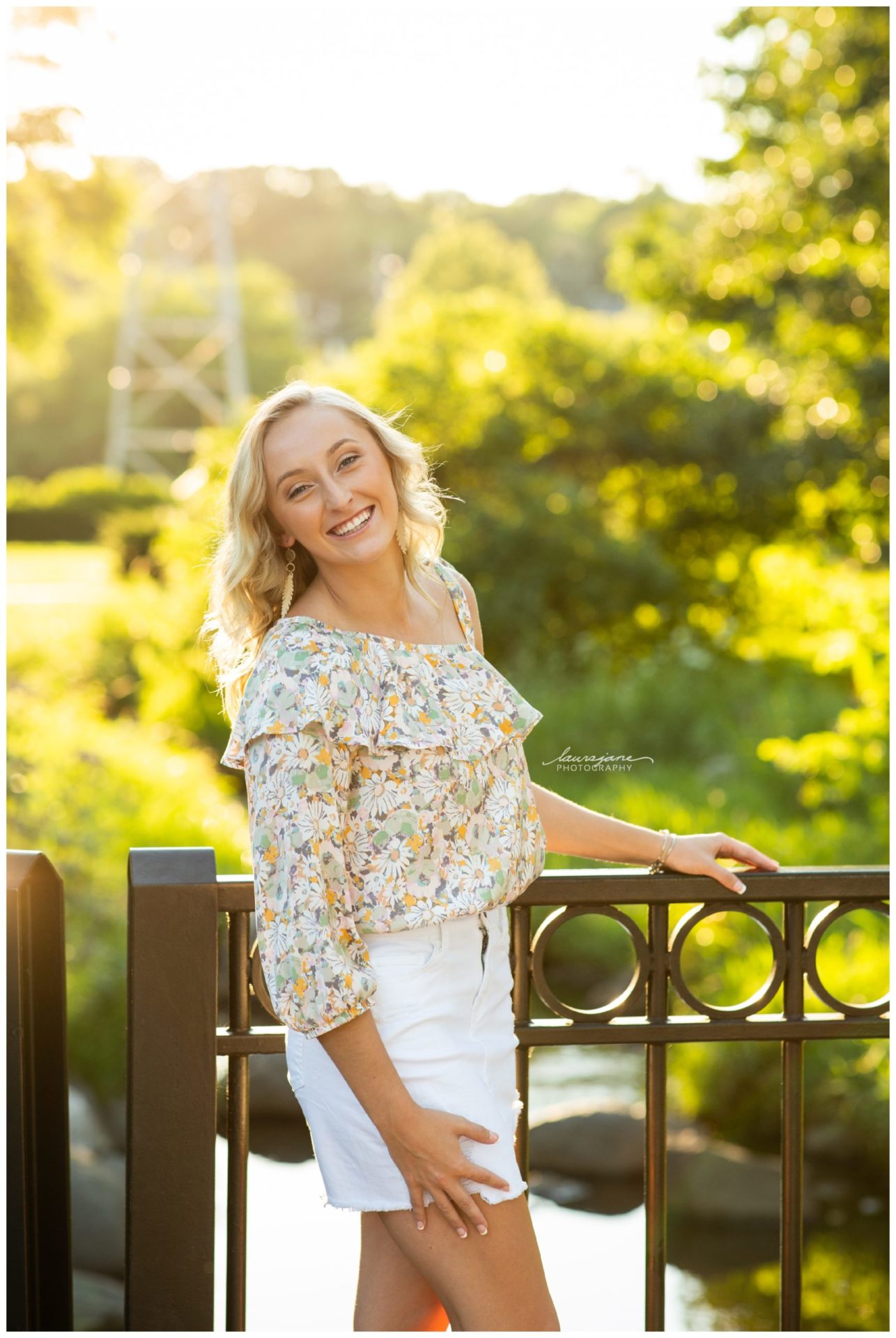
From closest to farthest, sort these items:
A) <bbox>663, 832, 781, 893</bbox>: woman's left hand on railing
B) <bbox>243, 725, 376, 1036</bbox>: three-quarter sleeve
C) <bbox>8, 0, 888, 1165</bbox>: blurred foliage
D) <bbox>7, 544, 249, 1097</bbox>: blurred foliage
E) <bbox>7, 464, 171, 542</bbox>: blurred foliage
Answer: <bbox>243, 725, 376, 1036</bbox>: three-quarter sleeve, <bbox>663, 832, 781, 893</bbox>: woman's left hand on railing, <bbox>7, 544, 249, 1097</bbox>: blurred foliage, <bbox>8, 0, 888, 1165</bbox>: blurred foliage, <bbox>7, 464, 171, 542</bbox>: blurred foliage

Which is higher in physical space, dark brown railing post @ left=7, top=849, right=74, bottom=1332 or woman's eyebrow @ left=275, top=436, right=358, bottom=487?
woman's eyebrow @ left=275, top=436, right=358, bottom=487

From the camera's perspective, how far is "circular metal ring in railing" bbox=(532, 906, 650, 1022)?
169 centimetres

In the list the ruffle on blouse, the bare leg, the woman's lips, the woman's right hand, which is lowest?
the bare leg

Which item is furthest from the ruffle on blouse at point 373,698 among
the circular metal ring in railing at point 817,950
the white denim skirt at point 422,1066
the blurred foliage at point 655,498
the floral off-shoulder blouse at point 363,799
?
the blurred foliage at point 655,498

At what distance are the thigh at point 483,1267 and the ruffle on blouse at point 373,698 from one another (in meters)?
0.50

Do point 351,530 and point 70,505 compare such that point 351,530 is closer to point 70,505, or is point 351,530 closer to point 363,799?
point 363,799

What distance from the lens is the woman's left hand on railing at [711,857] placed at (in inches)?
69.1

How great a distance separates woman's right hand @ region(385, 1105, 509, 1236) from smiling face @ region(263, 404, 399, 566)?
0.61 metres

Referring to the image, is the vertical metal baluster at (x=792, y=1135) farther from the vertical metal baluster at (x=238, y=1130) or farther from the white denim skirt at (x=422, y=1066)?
the vertical metal baluster at (x=238, y=1130)

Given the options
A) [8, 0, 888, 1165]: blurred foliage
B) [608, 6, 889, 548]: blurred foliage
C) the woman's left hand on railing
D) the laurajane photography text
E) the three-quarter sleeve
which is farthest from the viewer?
[608, 6, 889, 548]: blurred foliage

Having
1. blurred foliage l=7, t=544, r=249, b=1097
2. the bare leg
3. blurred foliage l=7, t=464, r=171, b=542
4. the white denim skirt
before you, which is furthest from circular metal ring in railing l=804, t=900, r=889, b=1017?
blurred foliage l=7, t=464, r=171, b=542

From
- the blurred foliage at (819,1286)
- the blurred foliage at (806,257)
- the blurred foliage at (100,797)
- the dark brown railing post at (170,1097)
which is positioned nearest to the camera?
the dark brown railing post at (170,1097)

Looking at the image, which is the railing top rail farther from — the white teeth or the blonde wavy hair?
the white teeth

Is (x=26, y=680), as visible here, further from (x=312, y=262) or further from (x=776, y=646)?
(x=312, y=262)
